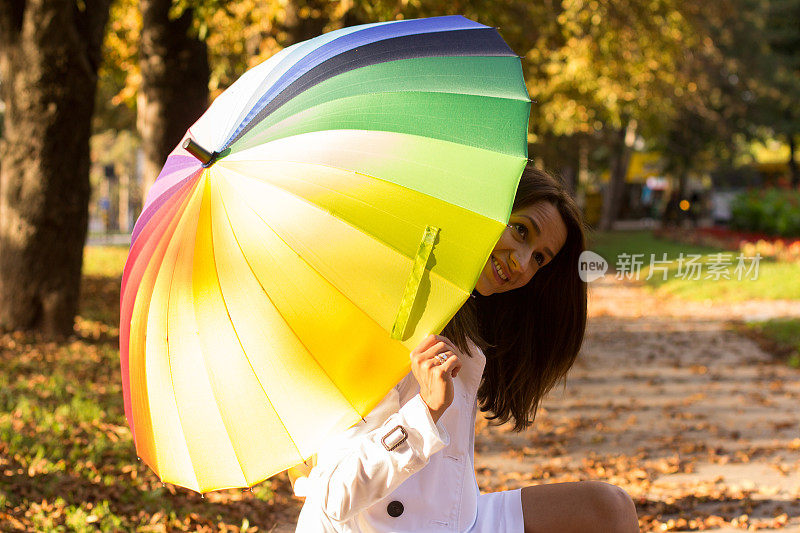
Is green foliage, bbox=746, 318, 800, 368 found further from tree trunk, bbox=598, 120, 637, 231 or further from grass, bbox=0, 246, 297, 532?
tree trunk, bbox=598, 120, 637, 231

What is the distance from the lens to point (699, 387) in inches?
350

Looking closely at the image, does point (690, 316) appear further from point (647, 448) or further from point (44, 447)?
point (44, 447)

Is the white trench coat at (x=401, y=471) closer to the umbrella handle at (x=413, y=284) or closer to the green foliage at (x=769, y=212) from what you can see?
the umbrella handle at (x=413, y=284)

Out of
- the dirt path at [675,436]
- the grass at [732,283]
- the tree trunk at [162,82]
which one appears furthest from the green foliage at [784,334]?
the tree trunk at [162,82]

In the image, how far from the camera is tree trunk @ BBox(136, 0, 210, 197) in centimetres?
920

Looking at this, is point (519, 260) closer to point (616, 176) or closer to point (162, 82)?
point (162, 82)

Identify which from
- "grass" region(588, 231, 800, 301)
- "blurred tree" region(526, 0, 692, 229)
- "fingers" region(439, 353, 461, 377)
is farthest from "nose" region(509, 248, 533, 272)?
"grass" region(588, 231, 800, 301)

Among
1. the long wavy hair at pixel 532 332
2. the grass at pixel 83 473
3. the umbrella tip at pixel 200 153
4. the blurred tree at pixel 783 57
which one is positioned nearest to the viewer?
the umbrella tip at pixel 200 153

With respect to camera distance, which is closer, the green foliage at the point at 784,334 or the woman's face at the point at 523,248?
the woman's face at the point at 523,248

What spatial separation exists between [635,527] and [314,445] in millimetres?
1077

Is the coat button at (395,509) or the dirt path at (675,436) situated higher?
the coat button at (395,509)

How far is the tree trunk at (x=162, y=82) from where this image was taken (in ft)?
30.2

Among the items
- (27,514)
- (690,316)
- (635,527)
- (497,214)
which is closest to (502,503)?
(635,527)

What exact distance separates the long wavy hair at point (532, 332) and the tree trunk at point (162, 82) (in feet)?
22.9
